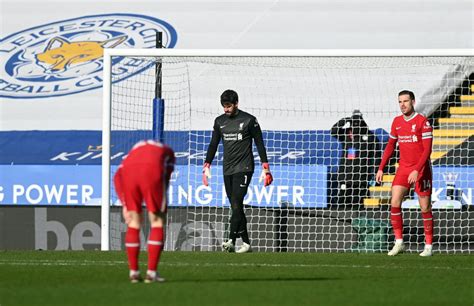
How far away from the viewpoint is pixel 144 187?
27.5 ft

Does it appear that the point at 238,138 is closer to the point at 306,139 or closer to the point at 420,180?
the point at 420,180

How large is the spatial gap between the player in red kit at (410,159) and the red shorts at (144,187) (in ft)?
16.9

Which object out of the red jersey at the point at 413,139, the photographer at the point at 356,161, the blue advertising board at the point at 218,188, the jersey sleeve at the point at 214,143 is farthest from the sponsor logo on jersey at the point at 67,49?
the red jersey at the point at 413,139

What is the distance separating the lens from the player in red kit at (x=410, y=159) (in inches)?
512

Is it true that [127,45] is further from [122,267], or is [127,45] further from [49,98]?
[122,267]

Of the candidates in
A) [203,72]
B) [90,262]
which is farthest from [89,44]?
[90,262]

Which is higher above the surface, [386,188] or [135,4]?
[135,4]

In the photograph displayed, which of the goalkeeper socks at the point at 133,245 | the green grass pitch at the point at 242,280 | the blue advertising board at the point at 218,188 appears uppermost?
the blue advertising board at the point at 218,188

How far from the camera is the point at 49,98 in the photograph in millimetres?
23375

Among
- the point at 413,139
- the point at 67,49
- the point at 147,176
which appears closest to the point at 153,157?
the point at 147,176

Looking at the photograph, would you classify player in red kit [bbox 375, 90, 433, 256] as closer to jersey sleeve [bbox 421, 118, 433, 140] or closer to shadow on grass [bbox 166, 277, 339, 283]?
jersey sleeve [bbox 421, 118, 433, 140]

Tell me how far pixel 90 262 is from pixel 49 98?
12.4 meters

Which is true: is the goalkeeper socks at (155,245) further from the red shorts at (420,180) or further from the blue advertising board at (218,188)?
the blue advertising board at (218,188)

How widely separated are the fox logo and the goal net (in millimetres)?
1285
